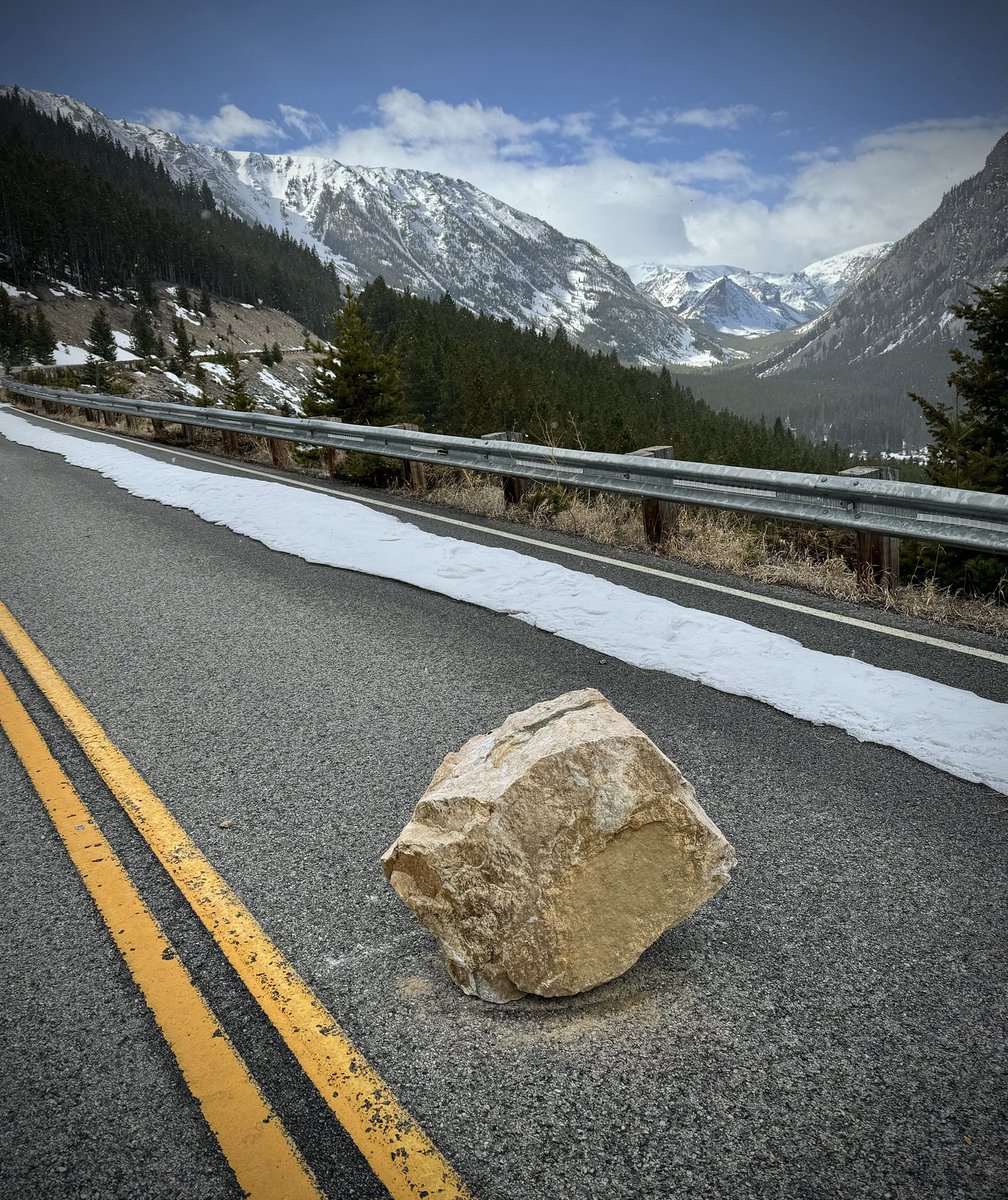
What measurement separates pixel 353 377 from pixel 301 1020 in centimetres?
Result: 2153

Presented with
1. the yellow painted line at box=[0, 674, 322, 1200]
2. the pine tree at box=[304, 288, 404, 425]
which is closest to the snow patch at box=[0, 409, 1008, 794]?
the yellow painted line at box=[0, 674, 322, 1200]

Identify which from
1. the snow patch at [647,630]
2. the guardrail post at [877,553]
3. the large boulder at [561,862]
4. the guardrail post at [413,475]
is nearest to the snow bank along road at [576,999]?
the snow patch at [647,630]

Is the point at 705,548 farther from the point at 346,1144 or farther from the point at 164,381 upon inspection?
the point at 164,381

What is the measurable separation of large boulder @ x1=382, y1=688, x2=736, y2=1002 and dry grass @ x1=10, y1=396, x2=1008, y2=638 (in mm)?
3905

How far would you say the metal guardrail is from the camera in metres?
4.89

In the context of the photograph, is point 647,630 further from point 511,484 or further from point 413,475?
point 413,475

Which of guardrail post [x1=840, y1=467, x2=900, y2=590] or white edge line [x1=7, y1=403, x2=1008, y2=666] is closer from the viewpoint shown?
white edge line [x1=7, y1=403, x2=1008, y2=666]

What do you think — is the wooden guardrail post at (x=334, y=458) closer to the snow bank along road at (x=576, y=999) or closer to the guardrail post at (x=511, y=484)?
the guardrail post at (x=511, y=484)

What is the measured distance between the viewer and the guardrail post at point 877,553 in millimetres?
5656

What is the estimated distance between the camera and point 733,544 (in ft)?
22.4

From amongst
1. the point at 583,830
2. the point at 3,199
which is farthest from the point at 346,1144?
the point at 3,199

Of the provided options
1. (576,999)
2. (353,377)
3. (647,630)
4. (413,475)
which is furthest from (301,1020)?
(353,377)

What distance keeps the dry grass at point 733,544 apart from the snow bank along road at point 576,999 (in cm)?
53

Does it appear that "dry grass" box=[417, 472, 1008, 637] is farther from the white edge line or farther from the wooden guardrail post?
the wooden guardrail post
